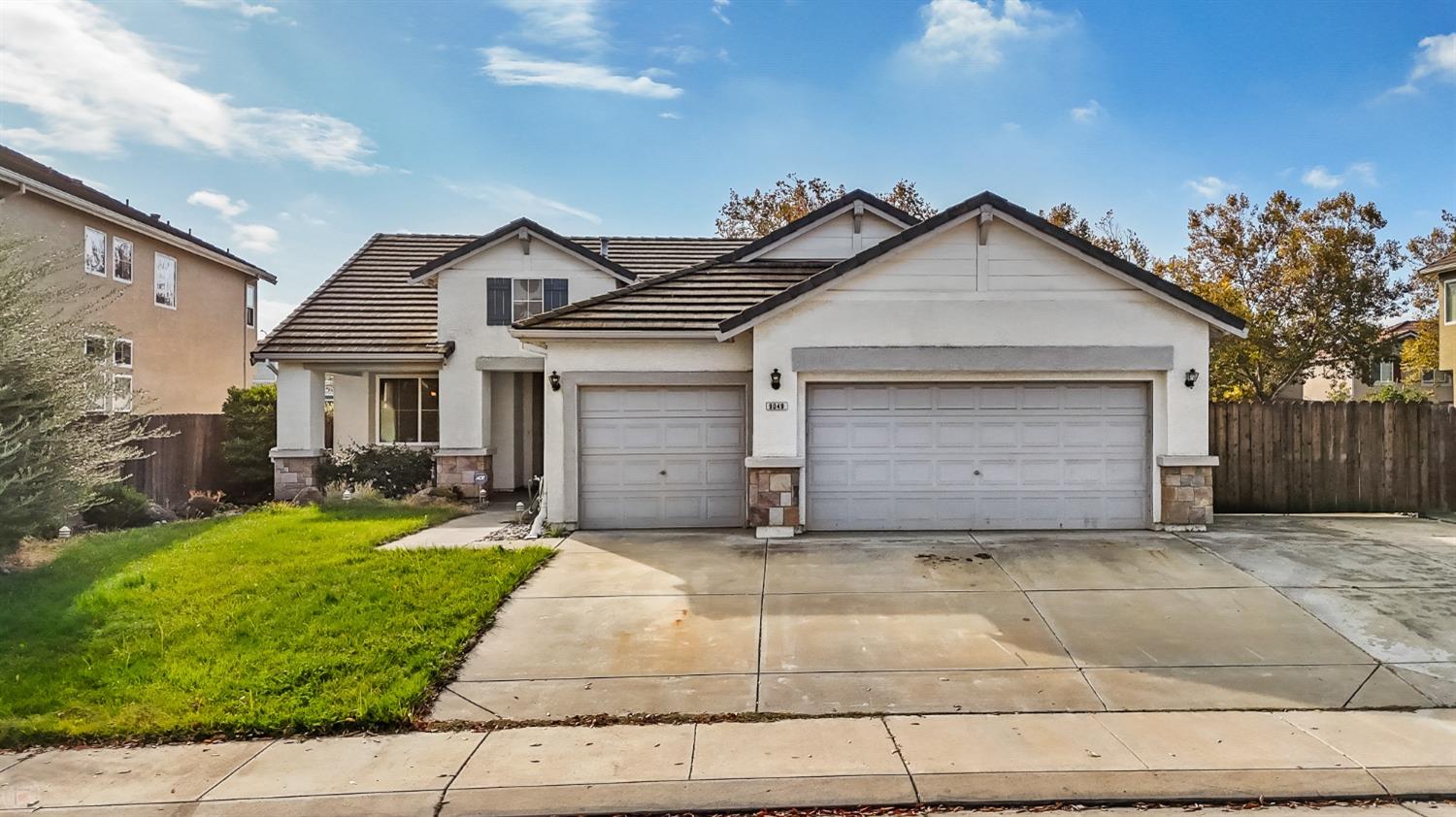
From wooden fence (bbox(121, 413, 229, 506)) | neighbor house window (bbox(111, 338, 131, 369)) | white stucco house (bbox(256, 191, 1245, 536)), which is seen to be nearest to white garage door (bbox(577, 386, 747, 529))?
white stucco house (bbox(256, 191, 1245, 536))

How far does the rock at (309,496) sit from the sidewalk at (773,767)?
1111 centimetres

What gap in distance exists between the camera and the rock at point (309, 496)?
610 inches

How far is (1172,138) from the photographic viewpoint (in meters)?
17.7

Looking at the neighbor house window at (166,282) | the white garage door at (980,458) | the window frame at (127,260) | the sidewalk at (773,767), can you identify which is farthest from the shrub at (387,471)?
the sidewalk at (773,767)

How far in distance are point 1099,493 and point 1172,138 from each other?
1078 cm

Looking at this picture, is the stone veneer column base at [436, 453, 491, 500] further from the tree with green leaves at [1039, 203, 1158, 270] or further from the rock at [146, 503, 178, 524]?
the tree with green leaves at [1039, 203, 1158, 270]

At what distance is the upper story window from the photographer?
15.9 m

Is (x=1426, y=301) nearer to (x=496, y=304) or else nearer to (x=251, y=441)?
(x=496, y=304)

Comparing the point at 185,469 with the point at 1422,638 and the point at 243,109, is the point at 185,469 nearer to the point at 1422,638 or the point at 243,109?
the point at 243,109

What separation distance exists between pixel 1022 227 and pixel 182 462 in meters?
15.5

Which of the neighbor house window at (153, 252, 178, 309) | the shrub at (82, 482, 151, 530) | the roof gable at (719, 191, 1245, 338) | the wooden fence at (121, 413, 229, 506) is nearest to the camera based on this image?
the roof gable at (719, 191, 1245, 338)

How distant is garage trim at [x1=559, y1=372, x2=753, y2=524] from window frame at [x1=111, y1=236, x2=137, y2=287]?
14737 mm

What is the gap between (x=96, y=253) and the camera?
18.7 meters

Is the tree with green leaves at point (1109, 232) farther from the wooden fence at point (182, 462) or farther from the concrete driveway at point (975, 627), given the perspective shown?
the wooden fence at point (182, 462)
